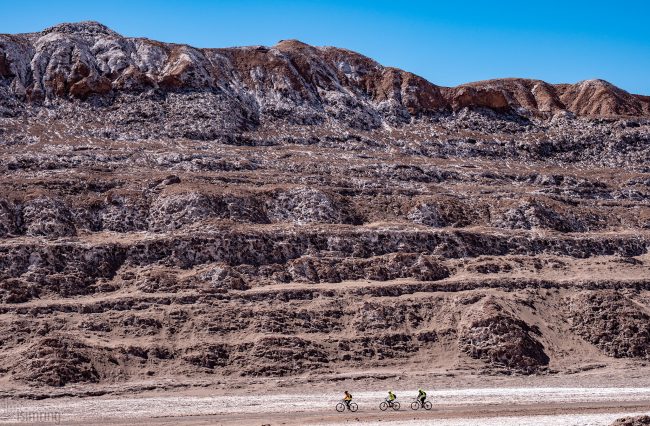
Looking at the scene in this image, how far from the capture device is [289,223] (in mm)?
64500

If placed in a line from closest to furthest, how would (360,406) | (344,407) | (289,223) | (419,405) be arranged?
(344,407) → (419,405) → (360,406) → (289,223)

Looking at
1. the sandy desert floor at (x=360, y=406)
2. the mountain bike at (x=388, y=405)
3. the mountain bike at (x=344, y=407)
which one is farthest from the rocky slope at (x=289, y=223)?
the mountain bike at (x=388, y=405)

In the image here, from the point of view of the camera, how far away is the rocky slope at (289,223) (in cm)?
5088

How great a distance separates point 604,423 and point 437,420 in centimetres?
830

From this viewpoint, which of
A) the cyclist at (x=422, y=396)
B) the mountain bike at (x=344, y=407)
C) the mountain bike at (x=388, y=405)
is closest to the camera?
the cyclist at (x=422, y=396)

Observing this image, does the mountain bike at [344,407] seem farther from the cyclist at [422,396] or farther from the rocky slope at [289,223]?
the rocky slope at [289,223]

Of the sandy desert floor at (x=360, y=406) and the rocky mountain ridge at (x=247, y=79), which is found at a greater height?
the rocky mountain ridge at (x=247, y=79)

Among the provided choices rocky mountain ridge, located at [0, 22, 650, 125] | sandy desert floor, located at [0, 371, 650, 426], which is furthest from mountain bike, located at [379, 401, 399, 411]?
rocky mountain ridge, located at [0, 22, 650, 125]

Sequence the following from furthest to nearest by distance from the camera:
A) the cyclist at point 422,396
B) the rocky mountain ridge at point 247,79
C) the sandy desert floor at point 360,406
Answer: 1. the rocky mountain ridge at point 247,79
2. the cyclist at point 422,396
3. the sandy desert floor at point 360,406

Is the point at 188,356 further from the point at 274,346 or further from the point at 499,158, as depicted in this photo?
the point at 499,158

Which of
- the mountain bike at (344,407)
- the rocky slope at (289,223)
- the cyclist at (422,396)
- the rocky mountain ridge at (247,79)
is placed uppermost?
the rocky mountain ridge at (247,79)

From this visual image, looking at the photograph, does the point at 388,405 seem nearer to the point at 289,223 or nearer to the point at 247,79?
the point at 289,223

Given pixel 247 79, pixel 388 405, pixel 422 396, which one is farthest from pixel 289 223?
pixel 247 79

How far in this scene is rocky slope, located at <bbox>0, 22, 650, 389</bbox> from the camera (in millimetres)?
50875
